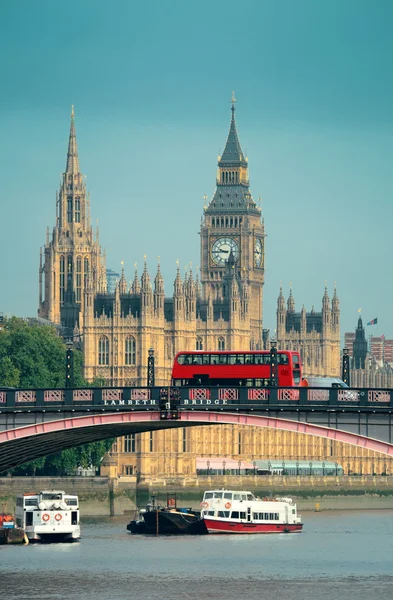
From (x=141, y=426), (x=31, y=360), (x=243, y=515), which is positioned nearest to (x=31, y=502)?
(x=243, y=515)

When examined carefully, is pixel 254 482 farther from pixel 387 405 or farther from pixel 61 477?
pixel 387 405

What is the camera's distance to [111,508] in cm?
16950

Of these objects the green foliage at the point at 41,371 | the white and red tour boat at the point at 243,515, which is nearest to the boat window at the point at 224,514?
the white and red tour boat at the point at 243,515

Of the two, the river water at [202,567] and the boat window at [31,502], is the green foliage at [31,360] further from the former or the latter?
the boat window at [31,502]

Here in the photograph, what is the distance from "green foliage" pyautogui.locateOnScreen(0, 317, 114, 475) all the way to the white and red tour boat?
108ft

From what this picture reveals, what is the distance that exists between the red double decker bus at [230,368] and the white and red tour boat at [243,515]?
33.1ft

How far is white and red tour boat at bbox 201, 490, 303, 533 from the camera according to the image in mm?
143875

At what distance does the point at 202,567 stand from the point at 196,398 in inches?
423

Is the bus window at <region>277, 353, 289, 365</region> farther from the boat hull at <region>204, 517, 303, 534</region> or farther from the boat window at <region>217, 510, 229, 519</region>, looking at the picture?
the boat window at <region>217, 510, 229, 519</region>

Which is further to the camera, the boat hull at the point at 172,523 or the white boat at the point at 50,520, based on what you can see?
the boat hull at the point at 172,523

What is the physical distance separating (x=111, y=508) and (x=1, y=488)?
12.4m

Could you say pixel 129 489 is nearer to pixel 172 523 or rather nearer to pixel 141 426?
pixel 172 523

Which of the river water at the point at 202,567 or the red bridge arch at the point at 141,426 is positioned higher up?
the red bridge arch at the point at 141,426

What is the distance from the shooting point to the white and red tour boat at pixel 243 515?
143875 mm
